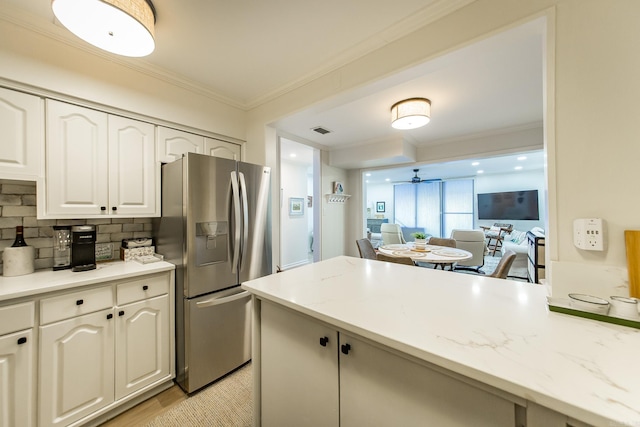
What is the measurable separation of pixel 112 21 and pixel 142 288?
62.4 inches

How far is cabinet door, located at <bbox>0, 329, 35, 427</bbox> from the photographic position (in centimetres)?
117

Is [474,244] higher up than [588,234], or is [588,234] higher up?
[588,234]

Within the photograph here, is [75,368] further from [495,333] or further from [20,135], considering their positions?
[495,333]

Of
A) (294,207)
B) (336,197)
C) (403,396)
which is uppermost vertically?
(336,197)

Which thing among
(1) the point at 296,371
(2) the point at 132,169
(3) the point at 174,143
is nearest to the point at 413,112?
(3) the point at 174,143

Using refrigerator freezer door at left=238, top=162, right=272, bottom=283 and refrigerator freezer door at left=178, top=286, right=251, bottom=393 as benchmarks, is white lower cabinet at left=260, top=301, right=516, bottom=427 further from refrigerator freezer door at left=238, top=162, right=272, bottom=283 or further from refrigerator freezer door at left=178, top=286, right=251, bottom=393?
refrigerator freezer door at left=238, top=162, right=272, bottom=283

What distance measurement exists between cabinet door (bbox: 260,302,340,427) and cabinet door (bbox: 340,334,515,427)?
7 centimetres

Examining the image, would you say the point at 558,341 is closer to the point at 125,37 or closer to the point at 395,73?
the point at 395,73

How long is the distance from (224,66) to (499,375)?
243cm

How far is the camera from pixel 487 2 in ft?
3.98

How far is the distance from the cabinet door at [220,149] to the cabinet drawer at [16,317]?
5.21ft

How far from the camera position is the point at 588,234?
37.5 inches

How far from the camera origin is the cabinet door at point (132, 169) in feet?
5.76

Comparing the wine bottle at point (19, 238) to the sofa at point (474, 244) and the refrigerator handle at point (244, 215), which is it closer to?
the refrigerator handle at point (244, 215)
